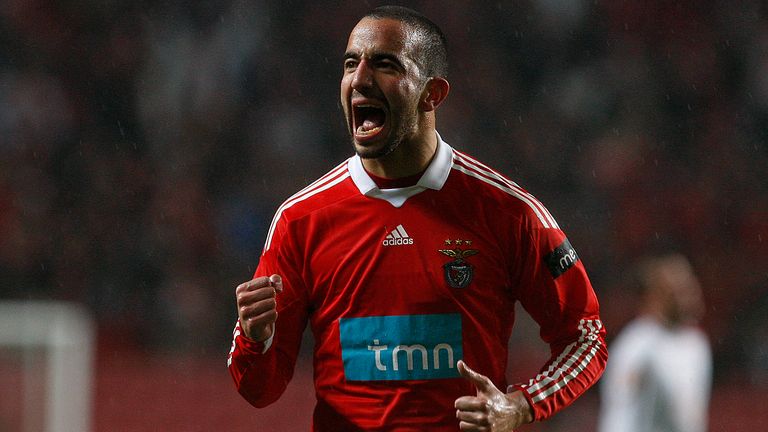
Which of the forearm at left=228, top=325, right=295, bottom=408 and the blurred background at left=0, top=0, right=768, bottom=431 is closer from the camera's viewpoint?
the forearm at left=228, top=325, right=295, bottom=408

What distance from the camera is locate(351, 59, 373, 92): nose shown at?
3076mm

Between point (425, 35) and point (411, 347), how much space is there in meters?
0.85

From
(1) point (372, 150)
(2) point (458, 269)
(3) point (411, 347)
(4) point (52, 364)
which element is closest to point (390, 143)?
(1) point (372, 150)

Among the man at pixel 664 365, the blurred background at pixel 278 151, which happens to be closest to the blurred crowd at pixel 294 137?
the blurred background at pixel 278 151

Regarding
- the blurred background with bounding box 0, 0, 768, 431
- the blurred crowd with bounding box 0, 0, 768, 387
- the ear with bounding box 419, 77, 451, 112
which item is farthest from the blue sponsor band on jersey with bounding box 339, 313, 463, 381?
the blurred crowd with bounding box 0, 0, 768, 387

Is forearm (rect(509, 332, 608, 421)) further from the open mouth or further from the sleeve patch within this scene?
the open mouth

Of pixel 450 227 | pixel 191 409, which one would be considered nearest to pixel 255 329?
pixel 450 227

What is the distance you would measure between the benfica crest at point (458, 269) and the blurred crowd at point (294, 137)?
526 cm

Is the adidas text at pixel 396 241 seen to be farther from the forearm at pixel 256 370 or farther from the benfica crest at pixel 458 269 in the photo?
the forearm at pixel 256 370

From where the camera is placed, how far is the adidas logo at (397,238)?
3.18m

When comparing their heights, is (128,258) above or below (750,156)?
below

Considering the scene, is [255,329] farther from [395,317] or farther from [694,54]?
[694,54]

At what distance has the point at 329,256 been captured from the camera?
3201 mm

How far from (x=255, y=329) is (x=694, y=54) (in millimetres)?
8170
